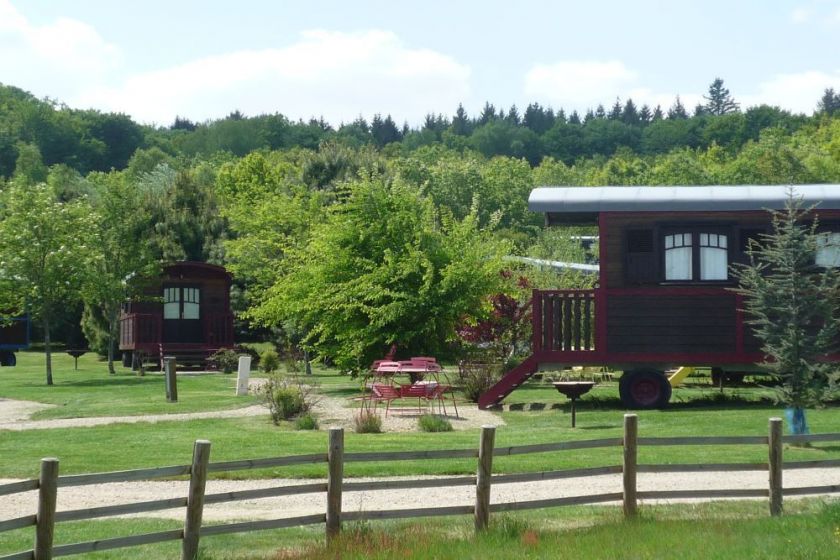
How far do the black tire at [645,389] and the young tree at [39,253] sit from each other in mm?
17549

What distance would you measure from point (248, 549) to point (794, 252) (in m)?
9.97

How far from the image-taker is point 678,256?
24.2 metres

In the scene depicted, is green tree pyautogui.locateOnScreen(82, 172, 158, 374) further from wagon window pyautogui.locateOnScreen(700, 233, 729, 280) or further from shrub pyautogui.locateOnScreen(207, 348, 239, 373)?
wagon window pyautogui.locateOnScreen(700, 233, 729, 280)

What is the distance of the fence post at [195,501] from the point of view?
35.7 ft

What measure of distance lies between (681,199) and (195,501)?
49.2ft

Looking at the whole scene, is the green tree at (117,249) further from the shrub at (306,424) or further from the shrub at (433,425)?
the shrub at (433,425)

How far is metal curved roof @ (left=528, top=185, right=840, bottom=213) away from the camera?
77.6ft

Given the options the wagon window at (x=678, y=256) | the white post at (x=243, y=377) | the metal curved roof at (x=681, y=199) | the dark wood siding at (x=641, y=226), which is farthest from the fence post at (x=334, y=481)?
the white post at (x=243, y=377)

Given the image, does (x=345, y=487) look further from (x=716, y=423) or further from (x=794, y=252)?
(x=716, y=423)

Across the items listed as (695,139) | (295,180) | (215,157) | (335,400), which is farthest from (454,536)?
(695,139)

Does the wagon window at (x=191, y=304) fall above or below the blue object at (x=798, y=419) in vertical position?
above

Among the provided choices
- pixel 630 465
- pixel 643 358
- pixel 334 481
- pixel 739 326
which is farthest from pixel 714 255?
pixel 334 481

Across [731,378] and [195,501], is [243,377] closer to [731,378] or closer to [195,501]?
[731,378]

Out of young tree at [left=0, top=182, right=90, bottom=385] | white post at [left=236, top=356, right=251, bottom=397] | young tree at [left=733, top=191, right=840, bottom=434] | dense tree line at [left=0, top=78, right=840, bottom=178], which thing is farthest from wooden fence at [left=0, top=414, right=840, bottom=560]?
dense tree line at [left=0, top=78, right=840, bottom=178]
